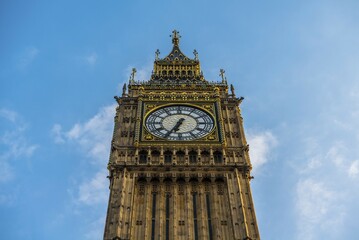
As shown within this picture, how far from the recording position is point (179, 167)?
3734 cm

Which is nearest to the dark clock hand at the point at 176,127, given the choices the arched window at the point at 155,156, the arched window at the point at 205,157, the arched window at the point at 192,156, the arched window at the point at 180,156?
the arched window at the point at 155,156

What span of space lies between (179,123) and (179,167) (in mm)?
5268

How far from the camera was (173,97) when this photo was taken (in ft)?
149

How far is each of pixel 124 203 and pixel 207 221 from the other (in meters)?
5.00

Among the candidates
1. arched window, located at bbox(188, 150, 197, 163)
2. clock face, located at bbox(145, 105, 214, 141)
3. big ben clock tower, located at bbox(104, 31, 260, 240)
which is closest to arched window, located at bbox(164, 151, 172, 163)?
big ben clock tower, located at bbox(104, 31, 260, 240)

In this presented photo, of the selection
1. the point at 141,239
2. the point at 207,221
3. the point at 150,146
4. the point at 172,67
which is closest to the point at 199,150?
the point at 150,146

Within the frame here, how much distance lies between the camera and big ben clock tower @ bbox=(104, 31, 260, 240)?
3328 cm

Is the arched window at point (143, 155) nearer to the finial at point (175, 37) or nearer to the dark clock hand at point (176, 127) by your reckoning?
the dark clock hand at point (176, 127)

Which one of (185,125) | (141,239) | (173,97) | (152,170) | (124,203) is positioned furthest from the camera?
(173,97)

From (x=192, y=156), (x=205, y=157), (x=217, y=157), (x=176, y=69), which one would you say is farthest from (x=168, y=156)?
(x=176, y=69)

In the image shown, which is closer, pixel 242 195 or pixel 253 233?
pixel 253 233

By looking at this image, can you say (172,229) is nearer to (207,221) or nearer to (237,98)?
(207,221)

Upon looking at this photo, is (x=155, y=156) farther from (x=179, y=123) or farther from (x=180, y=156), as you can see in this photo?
(x=179, y=123)

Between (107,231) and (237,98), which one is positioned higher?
(237,98)
